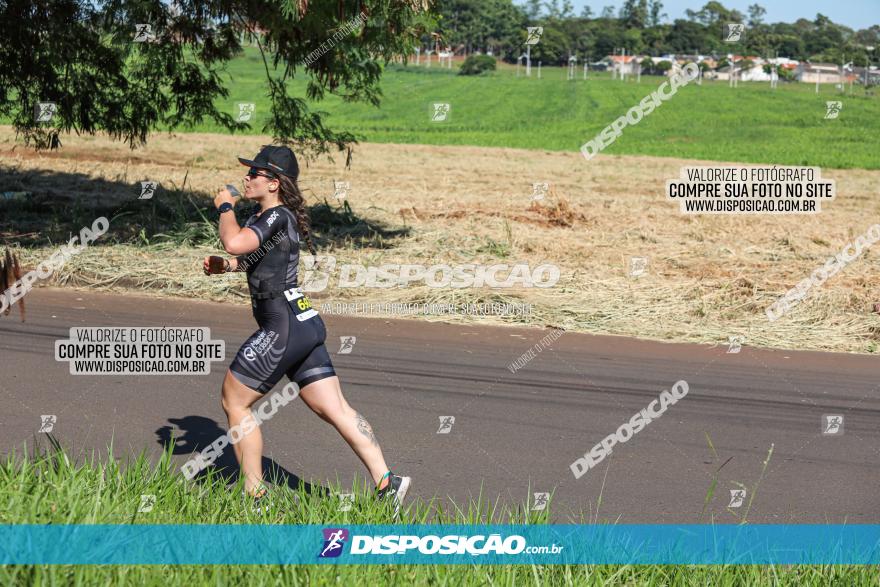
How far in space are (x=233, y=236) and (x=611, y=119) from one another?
Answer: 56582 mm

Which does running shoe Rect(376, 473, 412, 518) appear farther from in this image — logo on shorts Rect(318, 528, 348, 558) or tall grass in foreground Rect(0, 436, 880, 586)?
logo on shorts Rect(318, 528, 348, 558)

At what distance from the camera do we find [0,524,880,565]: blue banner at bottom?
169 inches

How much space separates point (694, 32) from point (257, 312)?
161 m

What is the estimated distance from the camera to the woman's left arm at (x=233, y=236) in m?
5.23

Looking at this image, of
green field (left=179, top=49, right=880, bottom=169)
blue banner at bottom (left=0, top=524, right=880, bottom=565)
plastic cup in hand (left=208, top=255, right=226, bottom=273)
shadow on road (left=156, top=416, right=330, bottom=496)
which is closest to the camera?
blue banner at bottom (left=0, top=524, right=880, bottom=565)

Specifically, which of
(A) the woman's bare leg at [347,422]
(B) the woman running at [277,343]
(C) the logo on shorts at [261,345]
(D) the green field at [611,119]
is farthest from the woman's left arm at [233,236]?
(D) the green field at [611,119]

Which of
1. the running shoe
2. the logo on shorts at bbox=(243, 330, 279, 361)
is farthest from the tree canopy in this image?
the running shoe

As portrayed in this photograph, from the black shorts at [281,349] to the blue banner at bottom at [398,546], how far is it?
1002mm

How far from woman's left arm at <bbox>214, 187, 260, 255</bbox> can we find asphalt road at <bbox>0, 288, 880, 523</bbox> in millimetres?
1734


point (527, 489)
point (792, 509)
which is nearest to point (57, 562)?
point (527, 489)

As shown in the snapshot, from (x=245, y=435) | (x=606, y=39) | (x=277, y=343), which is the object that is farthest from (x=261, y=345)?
(x=606, y=39)

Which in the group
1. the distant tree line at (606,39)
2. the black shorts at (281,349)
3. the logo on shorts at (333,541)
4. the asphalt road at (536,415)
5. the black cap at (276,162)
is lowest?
the asphalt road at (536,415)

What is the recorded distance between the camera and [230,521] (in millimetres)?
4887

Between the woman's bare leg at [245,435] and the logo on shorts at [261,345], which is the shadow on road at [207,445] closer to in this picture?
the woman's bare leg at [245,435]
